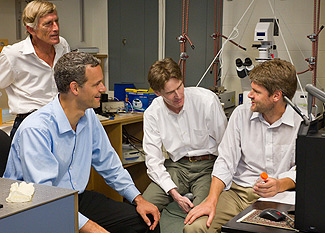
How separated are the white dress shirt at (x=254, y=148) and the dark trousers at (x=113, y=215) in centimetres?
44

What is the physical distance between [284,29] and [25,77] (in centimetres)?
214

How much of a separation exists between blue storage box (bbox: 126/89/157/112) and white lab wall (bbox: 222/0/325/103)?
832 millimetres

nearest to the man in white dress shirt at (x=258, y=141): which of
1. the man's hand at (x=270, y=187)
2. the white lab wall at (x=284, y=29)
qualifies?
the man's hand at (x=270, y=187)

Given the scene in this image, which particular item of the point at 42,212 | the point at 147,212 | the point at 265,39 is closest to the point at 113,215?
the point at 147,212

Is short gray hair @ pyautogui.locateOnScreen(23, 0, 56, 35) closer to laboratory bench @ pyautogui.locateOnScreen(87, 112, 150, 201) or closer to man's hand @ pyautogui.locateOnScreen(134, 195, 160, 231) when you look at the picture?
laboratory bench @ pyautogui.locateOnScreen(87, 112, 150, 201)

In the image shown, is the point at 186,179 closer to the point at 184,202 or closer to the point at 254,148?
the point at 184,202

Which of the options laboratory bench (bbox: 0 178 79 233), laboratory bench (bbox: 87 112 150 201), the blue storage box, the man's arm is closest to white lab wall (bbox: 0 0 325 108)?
the blue storage box

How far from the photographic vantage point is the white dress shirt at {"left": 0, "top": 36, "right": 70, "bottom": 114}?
271 centimetres

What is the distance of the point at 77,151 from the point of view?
2.10 metres

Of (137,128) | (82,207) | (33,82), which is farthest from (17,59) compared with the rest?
(137,128)

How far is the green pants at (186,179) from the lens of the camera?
2.54 m

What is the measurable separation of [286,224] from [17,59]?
193cm

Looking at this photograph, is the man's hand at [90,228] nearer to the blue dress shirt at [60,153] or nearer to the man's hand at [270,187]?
the blue dress shirt at [60,153]

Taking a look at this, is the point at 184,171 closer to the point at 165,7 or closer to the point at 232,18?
the point at 232,18
